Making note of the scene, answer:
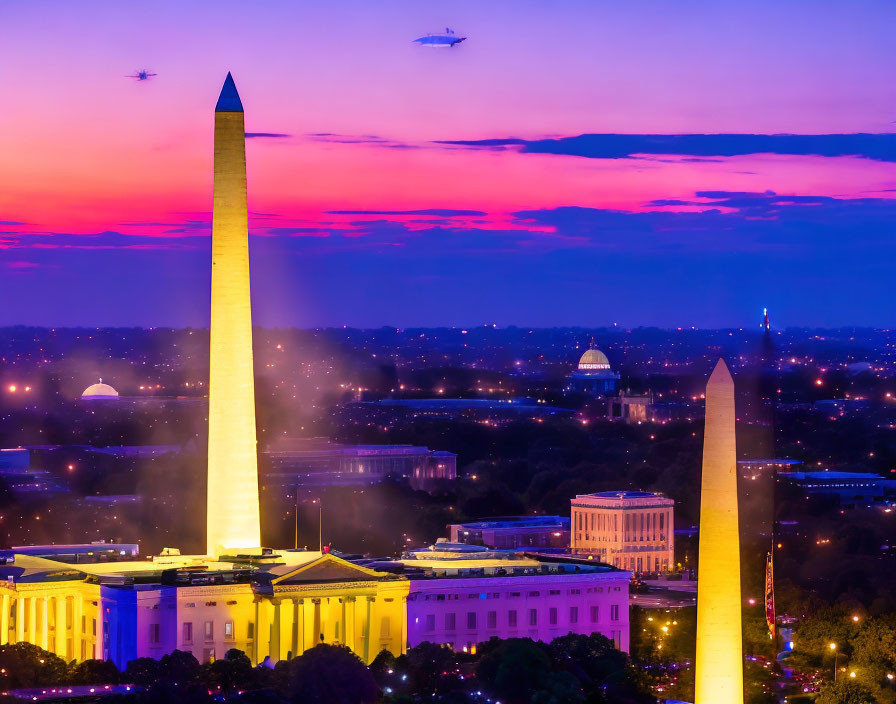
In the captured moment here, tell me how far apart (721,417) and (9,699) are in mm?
25479

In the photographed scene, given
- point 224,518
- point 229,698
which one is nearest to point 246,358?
point 224,518

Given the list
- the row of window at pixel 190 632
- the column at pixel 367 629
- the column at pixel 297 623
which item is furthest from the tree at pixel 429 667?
the row of window at pixel 190 632

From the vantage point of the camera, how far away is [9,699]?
81.4m

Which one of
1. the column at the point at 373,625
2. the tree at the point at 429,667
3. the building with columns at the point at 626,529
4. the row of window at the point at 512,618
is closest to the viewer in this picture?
the tree at the point at 429,667

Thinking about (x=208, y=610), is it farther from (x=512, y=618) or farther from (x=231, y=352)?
(x=512, y=618)

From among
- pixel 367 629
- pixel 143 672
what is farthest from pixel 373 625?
pixel 143 672

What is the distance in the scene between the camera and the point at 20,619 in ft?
346

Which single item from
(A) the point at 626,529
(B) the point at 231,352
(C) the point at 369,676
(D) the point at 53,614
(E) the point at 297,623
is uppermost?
(B) the point at 231,352

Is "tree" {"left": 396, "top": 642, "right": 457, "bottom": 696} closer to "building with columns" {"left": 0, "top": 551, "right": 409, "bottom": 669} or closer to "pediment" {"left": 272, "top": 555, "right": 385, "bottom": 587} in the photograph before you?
"building with columns" {"left": 0, "top": 551, "right": 409, "bottom": 669}

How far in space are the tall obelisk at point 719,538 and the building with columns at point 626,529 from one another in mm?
90500

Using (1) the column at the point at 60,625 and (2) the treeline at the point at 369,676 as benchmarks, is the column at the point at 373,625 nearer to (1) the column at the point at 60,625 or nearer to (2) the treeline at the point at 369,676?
(2) the treeline at the point at 369,676

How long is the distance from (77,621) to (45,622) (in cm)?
136

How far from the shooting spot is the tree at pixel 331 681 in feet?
269

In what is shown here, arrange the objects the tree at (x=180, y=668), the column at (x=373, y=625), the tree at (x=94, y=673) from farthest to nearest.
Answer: the column at (x=373, y=625), the tree at (x=94, y=673), the tree at (x=180, y=668)
